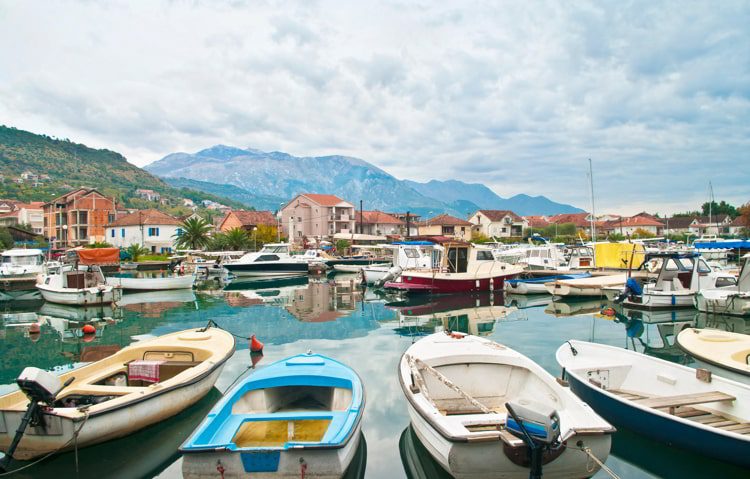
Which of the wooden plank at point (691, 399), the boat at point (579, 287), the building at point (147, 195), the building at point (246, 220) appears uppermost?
the building at point (147, 195)

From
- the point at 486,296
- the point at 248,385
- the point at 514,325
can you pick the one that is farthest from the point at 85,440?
the point at 486,296

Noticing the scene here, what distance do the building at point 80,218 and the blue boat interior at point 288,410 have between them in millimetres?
68261

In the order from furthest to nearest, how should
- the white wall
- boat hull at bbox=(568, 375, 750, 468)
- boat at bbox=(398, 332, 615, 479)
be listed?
1. the white wall
2. boat hull at bbox=(568, 375, 750, 468)
3. boat at bbox=(398, 332, 615, 479)

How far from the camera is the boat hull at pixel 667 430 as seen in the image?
5.39 metres

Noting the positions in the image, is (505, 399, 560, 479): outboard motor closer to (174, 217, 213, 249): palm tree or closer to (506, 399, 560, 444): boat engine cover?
(506, 399, 560, 444): boat engine cover

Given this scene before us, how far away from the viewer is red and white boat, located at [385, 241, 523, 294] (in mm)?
24906

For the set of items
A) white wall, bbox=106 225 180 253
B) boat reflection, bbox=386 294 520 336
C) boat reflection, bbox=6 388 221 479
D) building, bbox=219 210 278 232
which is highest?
building, bbox=219 210 278 232

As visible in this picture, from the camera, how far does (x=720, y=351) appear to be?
8375mm

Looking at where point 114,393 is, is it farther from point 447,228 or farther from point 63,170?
point 63,170

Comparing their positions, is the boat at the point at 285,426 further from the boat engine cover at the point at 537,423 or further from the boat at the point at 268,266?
the boat at the point at 268,266

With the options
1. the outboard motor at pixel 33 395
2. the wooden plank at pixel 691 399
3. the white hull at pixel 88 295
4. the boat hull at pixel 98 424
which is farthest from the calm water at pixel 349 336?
the outboard motor at pixel 33 395

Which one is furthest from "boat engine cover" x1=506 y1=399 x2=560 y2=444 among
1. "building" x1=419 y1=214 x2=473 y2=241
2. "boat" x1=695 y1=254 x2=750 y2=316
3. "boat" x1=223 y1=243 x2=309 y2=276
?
"building" x1=419 y1=214 x2=473 y2=241

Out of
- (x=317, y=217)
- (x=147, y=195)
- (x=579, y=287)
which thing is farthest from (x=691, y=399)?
(x=147, y=195)

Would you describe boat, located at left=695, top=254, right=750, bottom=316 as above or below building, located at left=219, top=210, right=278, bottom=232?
below
